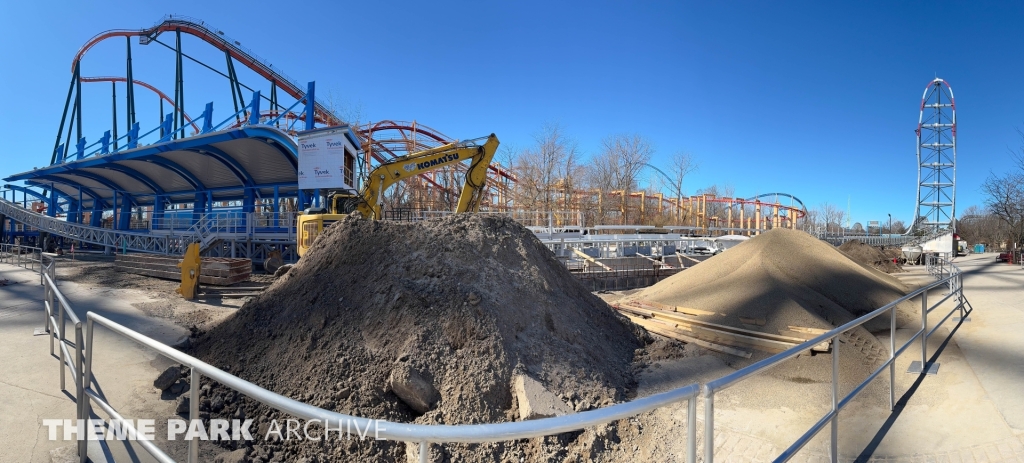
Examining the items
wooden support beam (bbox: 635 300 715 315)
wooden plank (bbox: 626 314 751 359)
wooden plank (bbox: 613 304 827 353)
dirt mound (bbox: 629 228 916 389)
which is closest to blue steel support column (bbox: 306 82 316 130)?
Result: dirt mound (bbox: 629 228 916 389)

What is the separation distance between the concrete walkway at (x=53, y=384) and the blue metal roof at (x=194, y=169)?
14785 mm

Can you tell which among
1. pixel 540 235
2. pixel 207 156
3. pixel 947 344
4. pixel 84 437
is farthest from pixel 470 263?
pixel 207 156

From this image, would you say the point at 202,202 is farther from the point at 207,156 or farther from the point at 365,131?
the point at 365,131

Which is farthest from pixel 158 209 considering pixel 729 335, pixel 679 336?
pixel 729 335

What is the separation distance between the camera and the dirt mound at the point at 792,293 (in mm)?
7035

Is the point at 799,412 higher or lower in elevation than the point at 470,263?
lower

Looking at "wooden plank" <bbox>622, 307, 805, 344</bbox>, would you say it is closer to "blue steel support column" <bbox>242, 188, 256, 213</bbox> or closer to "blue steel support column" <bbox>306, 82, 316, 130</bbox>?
"blue steel support column" <bbox>306, 82, 316, 130</bbox>

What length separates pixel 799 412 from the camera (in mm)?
5113

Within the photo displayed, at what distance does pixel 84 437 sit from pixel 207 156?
27.5m

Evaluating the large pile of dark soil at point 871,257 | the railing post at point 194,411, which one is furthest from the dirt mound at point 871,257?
the railing post at point 194,411

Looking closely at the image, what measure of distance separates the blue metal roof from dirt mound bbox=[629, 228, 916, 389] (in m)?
19.4

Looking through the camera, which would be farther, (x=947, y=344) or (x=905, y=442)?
(x=947, y=344)

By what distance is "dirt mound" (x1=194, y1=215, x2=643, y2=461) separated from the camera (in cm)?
448

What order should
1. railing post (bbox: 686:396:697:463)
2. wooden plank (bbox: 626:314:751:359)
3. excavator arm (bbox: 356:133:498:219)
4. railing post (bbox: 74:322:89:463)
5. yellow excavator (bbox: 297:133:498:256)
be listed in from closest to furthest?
1. railing post (bbox: 686:396:697:463)
2. railing post (bbox: 74:322:89:463)
3. wooden plank (bbox: 626:314:751:359)
4. yellow excavator (bbox: 297:133:498:256)
5. excavator arm (bbox: 356:133:498:219)
